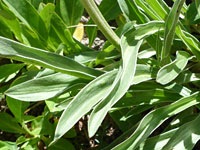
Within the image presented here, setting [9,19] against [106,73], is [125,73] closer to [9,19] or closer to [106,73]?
[106,73]

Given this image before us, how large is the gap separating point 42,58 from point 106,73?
188 millimetres

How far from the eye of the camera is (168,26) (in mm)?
980

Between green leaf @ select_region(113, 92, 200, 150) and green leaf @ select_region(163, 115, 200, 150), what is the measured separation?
0.06 metres

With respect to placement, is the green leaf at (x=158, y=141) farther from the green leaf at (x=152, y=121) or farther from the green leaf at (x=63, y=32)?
the green leaf at (x=63, y=32)

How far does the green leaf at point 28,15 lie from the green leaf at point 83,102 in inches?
12.8

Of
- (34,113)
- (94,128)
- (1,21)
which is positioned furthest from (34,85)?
(34,113)

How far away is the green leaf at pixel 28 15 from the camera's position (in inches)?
44.3

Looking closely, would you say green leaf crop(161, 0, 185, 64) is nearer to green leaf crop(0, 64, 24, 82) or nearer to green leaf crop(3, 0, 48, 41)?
green leaf crop(3, 0, 48, 41)

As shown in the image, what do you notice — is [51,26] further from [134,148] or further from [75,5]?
[134,148]

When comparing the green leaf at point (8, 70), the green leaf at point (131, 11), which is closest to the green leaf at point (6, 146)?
the green leaf at point (8, 70)

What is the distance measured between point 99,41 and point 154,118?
2.00 ft

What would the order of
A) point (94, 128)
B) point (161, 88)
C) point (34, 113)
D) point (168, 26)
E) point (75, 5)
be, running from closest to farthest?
point (94, 128) → point (168, 26) → point (161, 88) → point (75, 5) → point (34, 113)

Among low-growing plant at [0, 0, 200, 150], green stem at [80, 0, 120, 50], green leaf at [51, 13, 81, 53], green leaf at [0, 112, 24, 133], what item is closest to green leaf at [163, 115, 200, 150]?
low-growing plant at [0, 0, 200, 150]

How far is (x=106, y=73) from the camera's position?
3.29 ft
